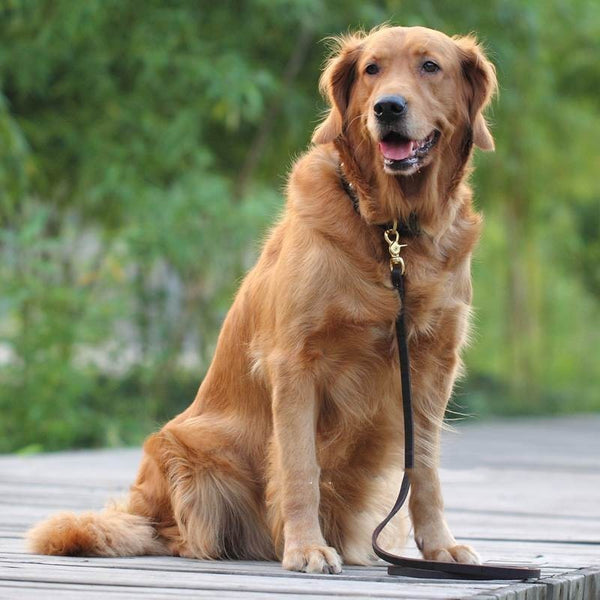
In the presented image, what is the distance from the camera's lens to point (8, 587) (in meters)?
2.31

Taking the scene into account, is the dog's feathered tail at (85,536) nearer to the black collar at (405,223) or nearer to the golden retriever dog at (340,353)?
the golden retriever dog at (340,353)

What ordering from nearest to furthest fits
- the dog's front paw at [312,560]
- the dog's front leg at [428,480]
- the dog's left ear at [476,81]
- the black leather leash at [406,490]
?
the black leather leash at [406,490], the dog's front paw at [312,560], the dog's front leg at [428,480], the dog's left ear at [476,81]

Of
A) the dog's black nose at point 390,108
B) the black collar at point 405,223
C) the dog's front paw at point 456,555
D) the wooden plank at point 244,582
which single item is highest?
A: the dog's black nose at point 390,108

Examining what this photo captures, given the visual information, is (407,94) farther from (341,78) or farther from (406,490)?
(406,490)

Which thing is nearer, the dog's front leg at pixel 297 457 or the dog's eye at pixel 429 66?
the dog's front leg at pixel 297 457

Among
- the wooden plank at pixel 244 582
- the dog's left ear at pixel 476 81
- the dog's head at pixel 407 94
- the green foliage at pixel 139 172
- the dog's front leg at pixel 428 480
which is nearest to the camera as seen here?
the wooden plank at pixel 244 582

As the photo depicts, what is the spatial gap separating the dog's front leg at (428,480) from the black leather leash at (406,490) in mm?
97

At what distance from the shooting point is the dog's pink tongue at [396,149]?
2.78m

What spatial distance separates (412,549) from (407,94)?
1.33 m

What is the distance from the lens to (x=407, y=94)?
2750mm

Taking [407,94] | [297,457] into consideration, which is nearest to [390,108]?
[407,94]

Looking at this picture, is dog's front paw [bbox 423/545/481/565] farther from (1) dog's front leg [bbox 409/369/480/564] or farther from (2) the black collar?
(2) the black collar

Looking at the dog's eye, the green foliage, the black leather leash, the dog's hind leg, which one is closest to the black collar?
the black leather leash

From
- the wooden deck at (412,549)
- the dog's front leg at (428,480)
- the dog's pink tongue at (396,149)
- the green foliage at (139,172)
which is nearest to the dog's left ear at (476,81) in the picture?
the dog's pink tongue at (396,149)
